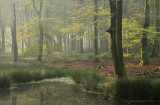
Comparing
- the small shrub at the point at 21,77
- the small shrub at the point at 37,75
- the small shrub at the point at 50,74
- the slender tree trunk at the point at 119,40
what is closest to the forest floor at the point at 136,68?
the slender tree trunk at the point at 119,40

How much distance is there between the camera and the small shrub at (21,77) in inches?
327

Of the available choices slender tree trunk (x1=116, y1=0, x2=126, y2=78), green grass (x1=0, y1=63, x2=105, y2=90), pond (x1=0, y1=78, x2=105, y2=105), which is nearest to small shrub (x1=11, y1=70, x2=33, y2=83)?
green grass (x1=0, y1=63, x2=105, y2=90)

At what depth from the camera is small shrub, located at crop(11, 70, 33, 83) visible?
8312 millimetres

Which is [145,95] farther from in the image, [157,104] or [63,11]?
[63,11]

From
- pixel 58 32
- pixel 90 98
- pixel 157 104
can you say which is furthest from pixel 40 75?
pixel 58 32

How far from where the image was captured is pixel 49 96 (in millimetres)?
6047

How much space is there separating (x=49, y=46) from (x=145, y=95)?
12.5 metres

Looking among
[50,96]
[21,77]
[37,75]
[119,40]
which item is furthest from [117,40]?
[21,77]

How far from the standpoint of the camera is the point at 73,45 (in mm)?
35188

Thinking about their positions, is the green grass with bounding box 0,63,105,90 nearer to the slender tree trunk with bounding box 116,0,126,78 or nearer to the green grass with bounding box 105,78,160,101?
the slender tree trunk with bounding box 116,0,126,78

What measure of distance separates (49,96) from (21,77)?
10.2 ft

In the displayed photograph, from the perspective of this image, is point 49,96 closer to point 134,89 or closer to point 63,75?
point 134,89

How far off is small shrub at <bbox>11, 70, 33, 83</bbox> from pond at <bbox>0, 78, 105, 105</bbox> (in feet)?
2.79

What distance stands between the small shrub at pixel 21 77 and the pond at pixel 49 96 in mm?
850
